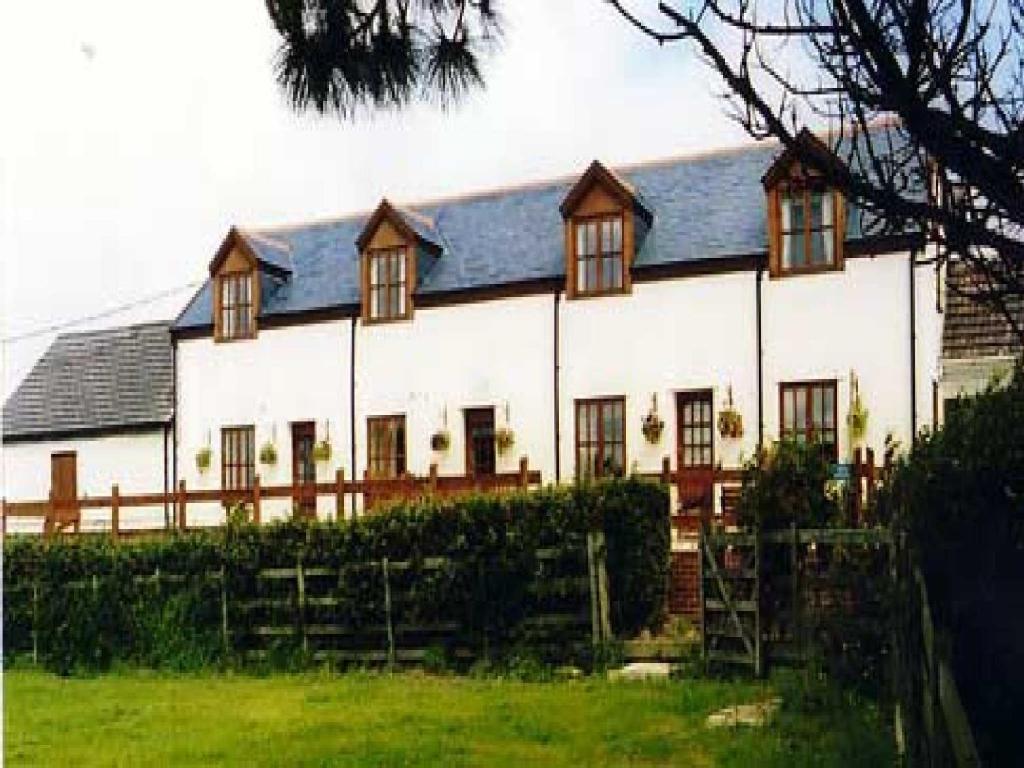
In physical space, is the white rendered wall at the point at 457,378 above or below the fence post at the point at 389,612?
above

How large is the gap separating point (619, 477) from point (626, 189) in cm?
102

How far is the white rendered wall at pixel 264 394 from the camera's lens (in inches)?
147

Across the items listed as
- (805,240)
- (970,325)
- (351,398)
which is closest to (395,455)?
(351,398)

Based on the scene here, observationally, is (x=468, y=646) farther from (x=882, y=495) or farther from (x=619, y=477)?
(x=882, y=495)

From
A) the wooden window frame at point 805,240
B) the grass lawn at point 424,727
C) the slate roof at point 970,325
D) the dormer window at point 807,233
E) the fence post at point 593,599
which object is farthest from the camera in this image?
the fence post at point 593,599

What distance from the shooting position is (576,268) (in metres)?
4.91

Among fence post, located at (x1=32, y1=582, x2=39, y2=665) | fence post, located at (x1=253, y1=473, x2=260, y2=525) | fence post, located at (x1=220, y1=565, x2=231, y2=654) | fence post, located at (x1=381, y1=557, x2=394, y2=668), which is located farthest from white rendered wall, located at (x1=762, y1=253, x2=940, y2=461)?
fence post, located at (x1=32, y1=582, x2=39, y2=665)

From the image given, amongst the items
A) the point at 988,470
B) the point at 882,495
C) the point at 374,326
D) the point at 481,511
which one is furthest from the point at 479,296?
the point at 988,470

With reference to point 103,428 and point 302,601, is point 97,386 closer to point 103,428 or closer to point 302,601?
point 103,428

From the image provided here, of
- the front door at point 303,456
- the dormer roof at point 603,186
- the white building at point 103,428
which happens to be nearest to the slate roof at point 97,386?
the white building at point 103,428

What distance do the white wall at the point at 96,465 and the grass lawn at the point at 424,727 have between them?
58 cm

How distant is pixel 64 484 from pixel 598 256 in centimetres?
199

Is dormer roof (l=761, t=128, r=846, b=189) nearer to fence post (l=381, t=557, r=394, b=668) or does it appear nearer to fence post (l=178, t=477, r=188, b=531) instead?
fence post (l=178, t=477, r=188, b=531)

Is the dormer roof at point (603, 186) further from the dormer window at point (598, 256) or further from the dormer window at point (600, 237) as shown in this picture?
the dormer window at point (598, 256)
